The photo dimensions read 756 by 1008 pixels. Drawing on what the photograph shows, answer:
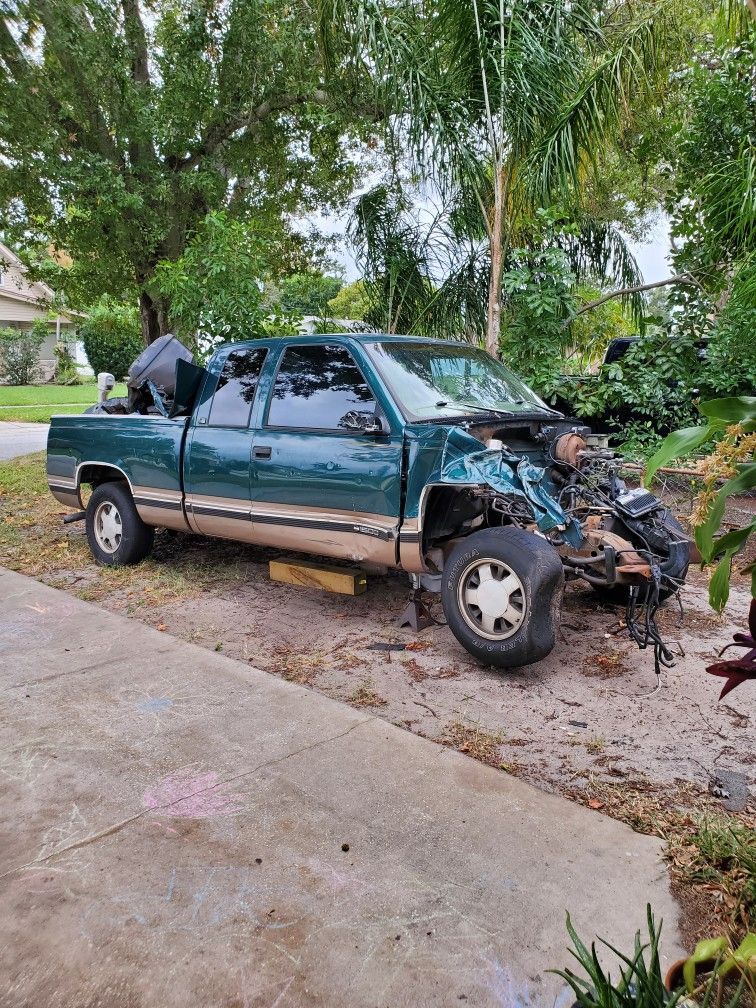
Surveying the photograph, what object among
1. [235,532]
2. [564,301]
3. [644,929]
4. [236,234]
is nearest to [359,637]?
[235,532]

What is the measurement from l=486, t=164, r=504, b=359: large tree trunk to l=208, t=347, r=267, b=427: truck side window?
156 inches

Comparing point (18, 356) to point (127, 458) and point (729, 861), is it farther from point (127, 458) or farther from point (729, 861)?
point (729, 861)

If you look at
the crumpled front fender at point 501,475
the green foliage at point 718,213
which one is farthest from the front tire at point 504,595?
the green foliage at point 718,213

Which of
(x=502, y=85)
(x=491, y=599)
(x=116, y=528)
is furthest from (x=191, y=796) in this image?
(x=502, y=85)

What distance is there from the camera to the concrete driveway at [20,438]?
45.7 feet

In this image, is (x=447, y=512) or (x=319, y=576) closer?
(x=447, y=512)

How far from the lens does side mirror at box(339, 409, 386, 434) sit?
15.4 feet

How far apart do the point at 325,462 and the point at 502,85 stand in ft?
18.2

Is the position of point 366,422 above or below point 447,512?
above

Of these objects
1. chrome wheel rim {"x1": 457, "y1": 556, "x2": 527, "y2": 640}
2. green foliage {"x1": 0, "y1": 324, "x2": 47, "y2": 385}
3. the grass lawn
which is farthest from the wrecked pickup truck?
green foliage {"x1": 0, "y1": 324, "x2": 47, "y2": 385}

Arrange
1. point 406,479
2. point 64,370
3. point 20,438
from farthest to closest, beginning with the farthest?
point 64,370, point 20,438, point 406,479

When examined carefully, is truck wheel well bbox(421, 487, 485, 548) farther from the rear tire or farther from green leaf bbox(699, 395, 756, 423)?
green leaf bbox(699, 395, 756, 423)

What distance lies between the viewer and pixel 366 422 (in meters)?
4.70

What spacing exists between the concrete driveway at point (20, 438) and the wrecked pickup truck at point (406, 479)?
27.8 ft
